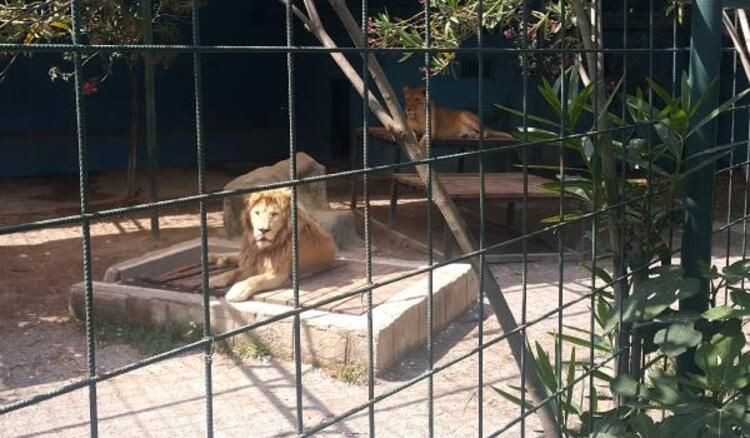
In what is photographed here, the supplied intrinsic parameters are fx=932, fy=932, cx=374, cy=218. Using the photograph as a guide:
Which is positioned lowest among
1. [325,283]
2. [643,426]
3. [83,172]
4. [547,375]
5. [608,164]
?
[325,283]

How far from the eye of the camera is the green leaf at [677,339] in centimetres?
242

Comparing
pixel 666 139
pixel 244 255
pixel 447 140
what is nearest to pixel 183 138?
pixel 447 140

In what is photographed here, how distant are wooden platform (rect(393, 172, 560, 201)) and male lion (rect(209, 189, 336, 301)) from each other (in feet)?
4.76

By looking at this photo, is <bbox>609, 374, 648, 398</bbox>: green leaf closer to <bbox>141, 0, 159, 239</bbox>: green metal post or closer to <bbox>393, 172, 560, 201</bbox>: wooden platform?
<bbox>393, 172, 560, 201</bbox>: wooden platform

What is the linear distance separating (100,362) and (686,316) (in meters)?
3.23

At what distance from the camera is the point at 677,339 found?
2455mm


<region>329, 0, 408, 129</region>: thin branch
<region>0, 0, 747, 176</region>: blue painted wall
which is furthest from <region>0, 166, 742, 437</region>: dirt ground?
<region>0, 0, 747, 176</region>: blue painted wall

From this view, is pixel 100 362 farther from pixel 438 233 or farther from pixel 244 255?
pixel 438 233

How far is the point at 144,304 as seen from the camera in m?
5.34

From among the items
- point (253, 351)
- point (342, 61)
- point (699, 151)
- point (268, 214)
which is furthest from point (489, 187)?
point (342, 61)

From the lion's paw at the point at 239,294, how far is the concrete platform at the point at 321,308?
59 mm

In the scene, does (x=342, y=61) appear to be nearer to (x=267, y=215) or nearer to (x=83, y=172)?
(x=83, y=172)

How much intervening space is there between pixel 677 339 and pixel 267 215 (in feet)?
9.89

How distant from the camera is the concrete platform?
4656 mm
